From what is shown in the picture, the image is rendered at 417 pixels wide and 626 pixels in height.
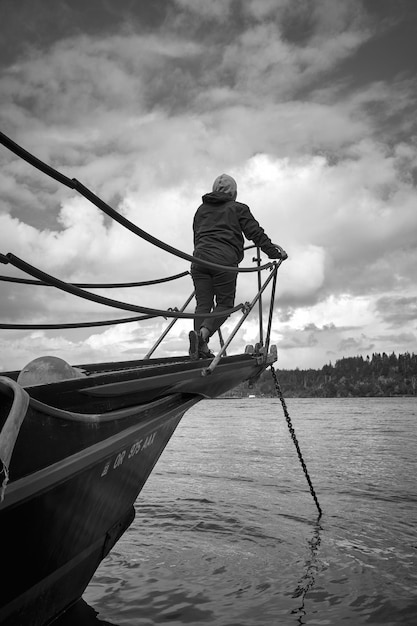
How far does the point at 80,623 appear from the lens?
3.94 m

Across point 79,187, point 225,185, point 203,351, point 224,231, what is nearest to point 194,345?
point 203,351

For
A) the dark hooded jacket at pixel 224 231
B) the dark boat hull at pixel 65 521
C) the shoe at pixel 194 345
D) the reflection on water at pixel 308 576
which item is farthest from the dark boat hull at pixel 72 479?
the reflection on water at pixel 308 576

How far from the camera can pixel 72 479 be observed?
287 cm

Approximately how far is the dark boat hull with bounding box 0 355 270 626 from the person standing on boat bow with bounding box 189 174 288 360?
4.24 ft

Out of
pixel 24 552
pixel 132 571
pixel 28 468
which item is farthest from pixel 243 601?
pixel 28 468

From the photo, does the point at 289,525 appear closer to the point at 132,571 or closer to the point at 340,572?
the point at 340,572

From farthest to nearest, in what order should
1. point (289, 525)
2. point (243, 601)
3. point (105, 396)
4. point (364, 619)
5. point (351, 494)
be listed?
1. point (351, 494)
2. point (289, 525)
3. point (243, 601)
4. point (364, 619)
5. point (105, 396)

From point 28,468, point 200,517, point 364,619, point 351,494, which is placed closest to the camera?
point 28,468

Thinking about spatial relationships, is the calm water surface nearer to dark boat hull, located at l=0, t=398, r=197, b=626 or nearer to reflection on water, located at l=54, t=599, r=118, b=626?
reflection on water, located at l=54, t=599, r=118, b=626

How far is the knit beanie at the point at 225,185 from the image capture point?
5.56 m

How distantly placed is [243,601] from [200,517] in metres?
2.97

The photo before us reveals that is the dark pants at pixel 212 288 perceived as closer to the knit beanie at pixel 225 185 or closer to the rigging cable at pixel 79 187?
the knit beanie at pixel 225 185

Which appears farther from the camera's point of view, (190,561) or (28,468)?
(190,561)

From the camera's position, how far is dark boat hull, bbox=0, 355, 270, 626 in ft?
8.17
